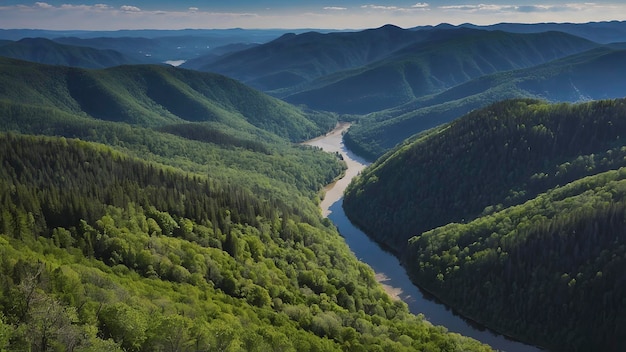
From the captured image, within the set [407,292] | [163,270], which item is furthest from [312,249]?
[163,270]

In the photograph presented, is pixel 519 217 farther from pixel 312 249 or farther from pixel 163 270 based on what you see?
pixel 163 270

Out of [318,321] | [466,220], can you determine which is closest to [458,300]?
[466,220]

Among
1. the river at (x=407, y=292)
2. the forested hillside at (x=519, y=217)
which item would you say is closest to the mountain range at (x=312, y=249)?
the forested hillside at (x=519, y=217)

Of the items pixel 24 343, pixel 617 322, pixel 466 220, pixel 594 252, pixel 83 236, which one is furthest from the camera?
pixel 466 220

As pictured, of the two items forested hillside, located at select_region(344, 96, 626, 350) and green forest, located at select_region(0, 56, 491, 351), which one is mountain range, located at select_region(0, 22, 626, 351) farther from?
forested hillside, located at select_region(344, 96, 626, 350)

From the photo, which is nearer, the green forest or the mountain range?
the green forest

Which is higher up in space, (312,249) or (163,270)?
(163,270)

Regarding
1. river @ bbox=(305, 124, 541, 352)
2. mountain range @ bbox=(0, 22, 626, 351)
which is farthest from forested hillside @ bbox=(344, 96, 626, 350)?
river @ bbox=(305, 124, 541, 352)

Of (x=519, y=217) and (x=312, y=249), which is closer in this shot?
(x=312, y=249)

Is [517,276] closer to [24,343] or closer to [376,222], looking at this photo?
[376,222]
